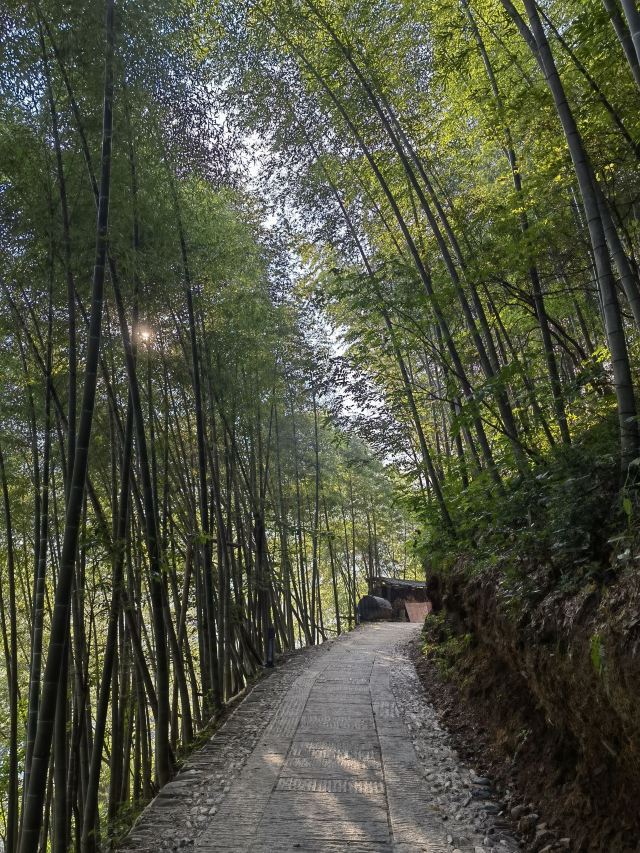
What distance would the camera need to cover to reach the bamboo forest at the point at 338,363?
2428 mm

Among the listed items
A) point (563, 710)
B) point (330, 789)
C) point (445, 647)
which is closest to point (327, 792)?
point (330, 789)

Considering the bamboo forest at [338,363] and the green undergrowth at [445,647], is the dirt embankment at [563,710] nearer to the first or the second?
the bamboo forest at [338,363]

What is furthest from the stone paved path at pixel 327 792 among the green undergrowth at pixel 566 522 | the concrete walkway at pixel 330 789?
the green undergrowth at pixel 566 522

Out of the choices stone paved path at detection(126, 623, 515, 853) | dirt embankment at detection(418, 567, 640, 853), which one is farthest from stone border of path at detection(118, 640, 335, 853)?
dirt embankment at detection(418, 567, 640, 853)

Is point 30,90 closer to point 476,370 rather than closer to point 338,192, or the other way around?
point 338,192

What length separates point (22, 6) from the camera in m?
3.30

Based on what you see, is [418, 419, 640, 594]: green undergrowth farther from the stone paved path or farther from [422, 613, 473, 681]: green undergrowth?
the stone paved path

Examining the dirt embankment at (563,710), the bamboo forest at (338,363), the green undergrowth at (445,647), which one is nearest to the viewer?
the dirt embankment at (563,710)

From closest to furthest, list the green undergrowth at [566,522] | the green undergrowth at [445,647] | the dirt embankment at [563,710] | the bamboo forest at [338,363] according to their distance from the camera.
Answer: the dirt embankment at [563,710] < the green undergrowth at [566,522] < the bamboo forest at [338,363] < the green undergrowth at [445,647]

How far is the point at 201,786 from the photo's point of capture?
2.96 metres

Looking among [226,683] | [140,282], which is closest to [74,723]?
[226,683]

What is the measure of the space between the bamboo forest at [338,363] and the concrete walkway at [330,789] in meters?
0.02

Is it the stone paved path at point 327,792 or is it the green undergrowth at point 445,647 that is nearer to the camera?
the stone paved path at point 327,792

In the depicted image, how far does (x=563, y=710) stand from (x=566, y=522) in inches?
29.1
